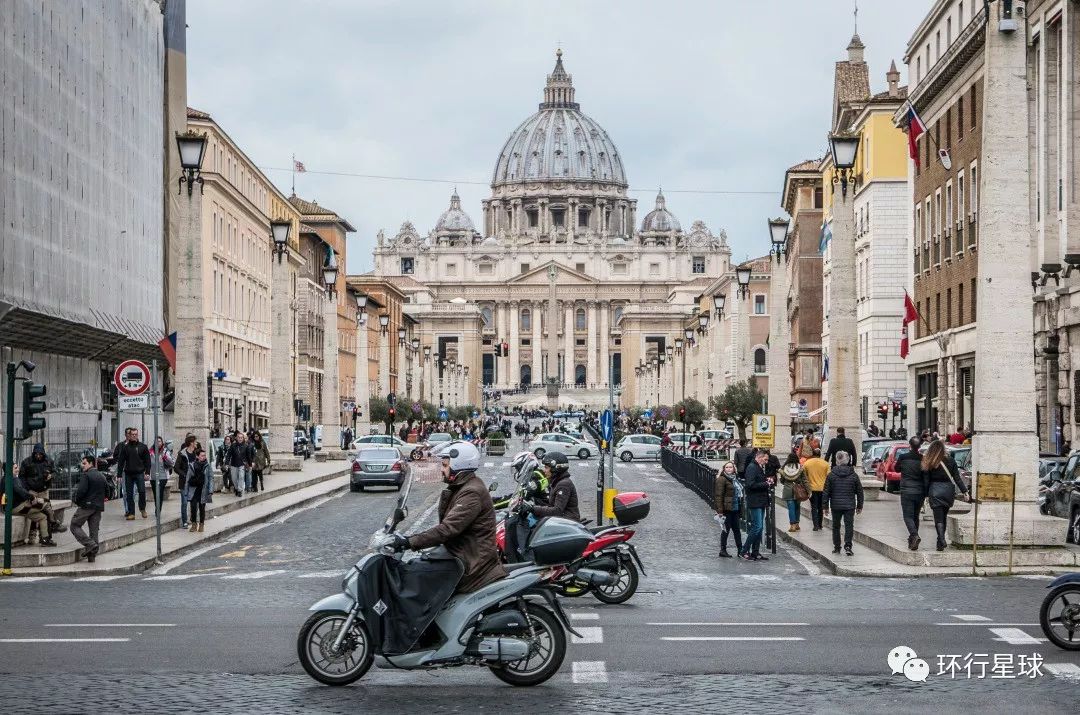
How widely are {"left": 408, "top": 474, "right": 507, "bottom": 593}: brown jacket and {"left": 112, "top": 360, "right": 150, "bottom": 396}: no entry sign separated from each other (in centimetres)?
1361

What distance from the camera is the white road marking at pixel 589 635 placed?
47.1 ft

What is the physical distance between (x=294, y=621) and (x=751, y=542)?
9.30 metres

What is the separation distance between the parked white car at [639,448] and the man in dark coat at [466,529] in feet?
193

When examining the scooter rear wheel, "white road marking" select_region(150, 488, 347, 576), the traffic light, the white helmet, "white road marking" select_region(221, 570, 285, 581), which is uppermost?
the traffic light

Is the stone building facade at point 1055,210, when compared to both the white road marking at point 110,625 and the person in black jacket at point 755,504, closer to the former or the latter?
the person in black jacket at point 755,504

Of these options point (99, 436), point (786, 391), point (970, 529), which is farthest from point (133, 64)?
point (970, 529)

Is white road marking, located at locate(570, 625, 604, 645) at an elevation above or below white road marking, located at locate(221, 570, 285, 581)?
above

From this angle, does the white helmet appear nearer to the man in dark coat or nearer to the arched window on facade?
the man in dark coat

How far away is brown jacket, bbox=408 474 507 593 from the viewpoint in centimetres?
1145

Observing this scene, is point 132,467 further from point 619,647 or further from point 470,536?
point 470,536

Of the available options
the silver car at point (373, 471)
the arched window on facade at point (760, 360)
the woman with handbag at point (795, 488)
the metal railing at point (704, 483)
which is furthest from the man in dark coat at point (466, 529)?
the arched window on facade at point (760, 360)

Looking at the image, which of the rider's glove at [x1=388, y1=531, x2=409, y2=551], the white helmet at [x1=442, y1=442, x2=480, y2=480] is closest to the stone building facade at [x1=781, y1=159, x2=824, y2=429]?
the white helmet at [x1=442, y1=442, x2=480, y2=480]

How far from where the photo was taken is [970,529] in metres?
21.6

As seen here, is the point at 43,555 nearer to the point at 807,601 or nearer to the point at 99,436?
the point at 807,601
